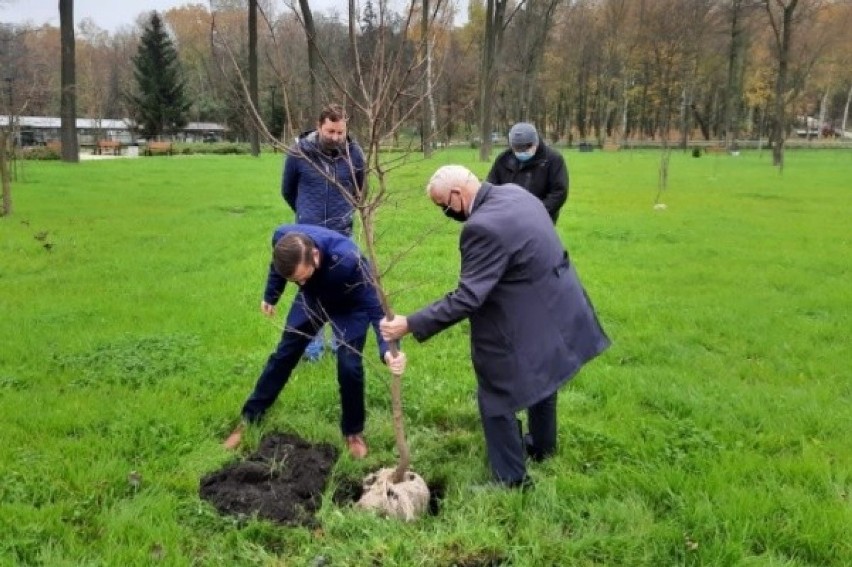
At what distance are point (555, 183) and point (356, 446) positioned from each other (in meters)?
3.14

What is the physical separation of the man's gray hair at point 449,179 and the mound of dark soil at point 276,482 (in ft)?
5.39

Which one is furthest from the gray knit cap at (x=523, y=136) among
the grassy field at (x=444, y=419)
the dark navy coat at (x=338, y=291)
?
the dark navy coat at (x=338, y=291)

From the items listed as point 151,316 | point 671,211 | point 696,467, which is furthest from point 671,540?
point 671,211

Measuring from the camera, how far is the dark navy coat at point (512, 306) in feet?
11.0

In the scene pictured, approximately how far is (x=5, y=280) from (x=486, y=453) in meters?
6.76

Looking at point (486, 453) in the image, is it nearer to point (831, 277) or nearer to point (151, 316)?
point (151, 316)

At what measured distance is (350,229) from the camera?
5.91m

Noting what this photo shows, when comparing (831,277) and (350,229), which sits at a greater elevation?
(350,229)

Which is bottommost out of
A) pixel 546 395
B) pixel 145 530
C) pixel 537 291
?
pixel 145 530

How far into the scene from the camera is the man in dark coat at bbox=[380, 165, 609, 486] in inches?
132

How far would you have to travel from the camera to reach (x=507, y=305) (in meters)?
3.51

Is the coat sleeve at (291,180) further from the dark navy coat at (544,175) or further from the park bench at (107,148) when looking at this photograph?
the park bench at (107,148)

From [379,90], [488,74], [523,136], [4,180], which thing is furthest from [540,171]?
[488,74]

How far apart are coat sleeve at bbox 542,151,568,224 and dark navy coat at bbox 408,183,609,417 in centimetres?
279
